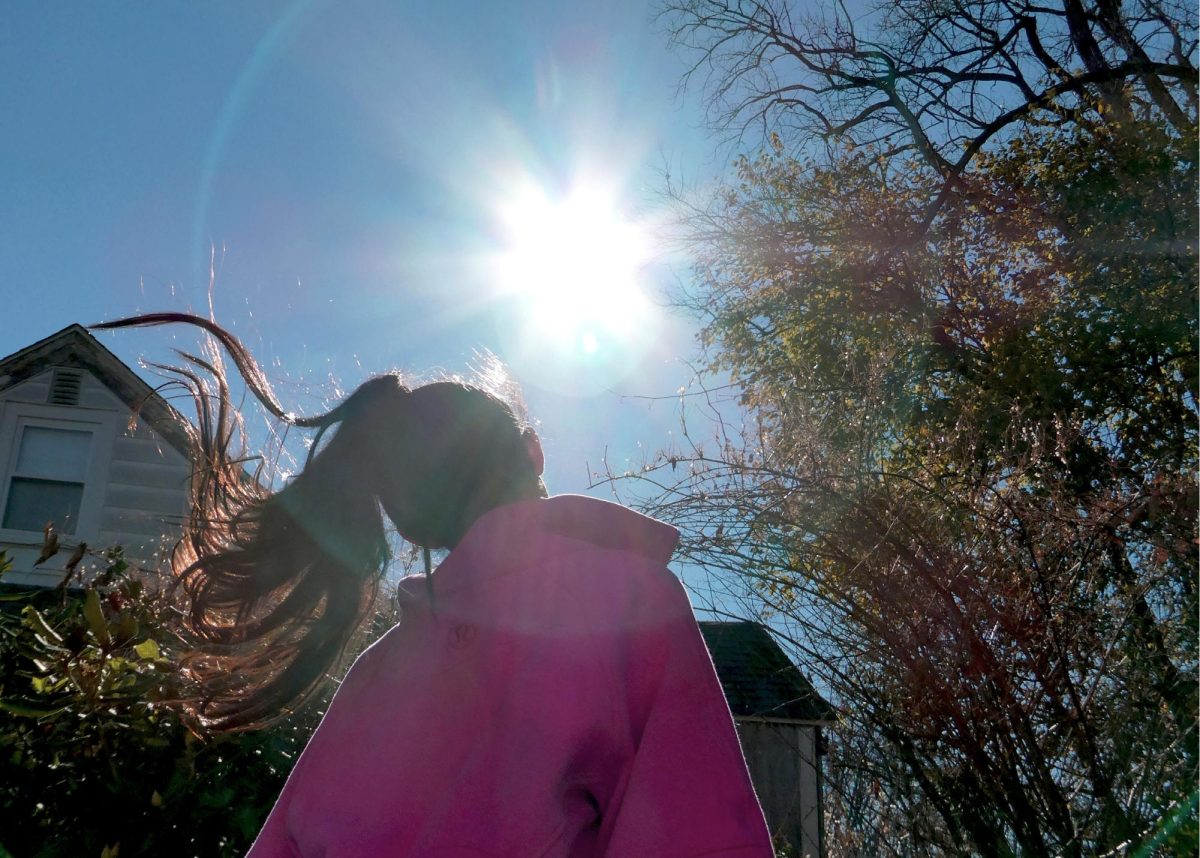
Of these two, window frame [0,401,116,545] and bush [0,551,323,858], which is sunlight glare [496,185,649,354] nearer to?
bush [0,551,323,858]

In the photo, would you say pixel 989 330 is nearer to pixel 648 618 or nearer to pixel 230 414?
pixel 230 414

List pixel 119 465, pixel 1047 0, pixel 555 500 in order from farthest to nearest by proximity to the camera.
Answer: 1. pixel 119 465
2. pixel 1047 0
3. pixel 555 500

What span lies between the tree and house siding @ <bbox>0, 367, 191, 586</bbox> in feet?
19.9

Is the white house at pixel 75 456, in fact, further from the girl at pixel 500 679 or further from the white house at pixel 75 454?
the girl at pixel 500 679

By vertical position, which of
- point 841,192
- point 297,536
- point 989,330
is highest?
point 841,192

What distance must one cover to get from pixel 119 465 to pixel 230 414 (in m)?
8.54

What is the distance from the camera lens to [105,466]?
10.1 m

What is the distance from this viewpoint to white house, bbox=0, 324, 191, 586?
385 inches

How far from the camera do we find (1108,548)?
239 cm

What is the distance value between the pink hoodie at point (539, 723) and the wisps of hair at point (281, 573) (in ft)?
1.67

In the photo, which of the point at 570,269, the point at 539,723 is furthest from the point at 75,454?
the point at 539,723

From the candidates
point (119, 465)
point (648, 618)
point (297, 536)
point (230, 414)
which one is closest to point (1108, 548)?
point (648, 618)

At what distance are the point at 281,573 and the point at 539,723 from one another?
1142 millimetres

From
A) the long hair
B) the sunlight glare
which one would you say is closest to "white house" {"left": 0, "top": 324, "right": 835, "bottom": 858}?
the sunlight glare
